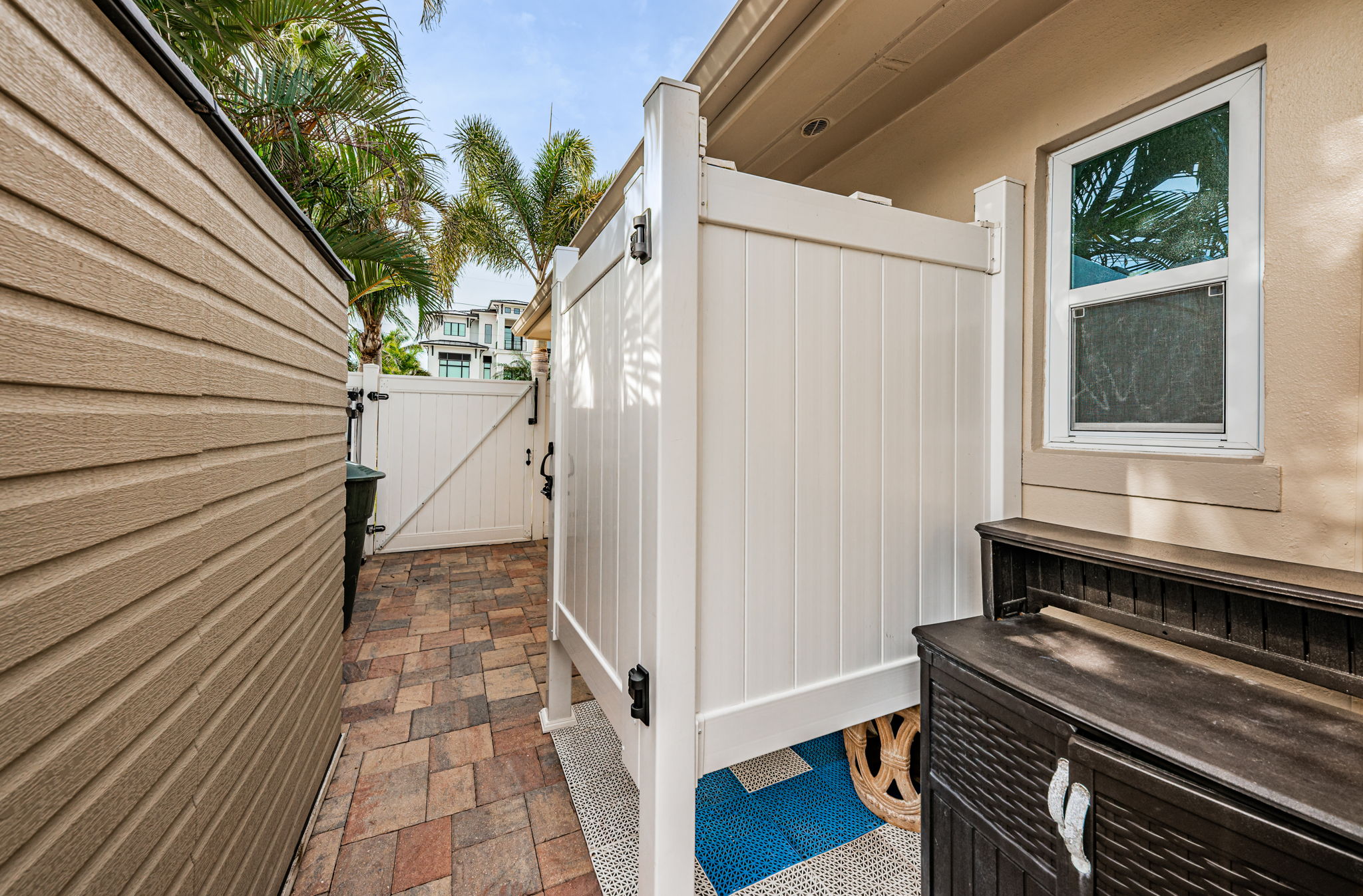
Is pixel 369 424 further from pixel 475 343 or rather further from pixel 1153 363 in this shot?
pixel 475 343

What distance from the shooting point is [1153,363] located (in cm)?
132

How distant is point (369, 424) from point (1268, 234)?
578cm

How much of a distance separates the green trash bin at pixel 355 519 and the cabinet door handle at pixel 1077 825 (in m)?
3.50

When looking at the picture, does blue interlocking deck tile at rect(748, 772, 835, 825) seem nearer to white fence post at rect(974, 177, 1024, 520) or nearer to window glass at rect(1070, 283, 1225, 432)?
white fence post at rect(974, 177, 1024, 520)

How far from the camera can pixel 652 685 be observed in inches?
43.6

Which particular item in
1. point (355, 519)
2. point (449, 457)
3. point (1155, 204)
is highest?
point (1155, 204)

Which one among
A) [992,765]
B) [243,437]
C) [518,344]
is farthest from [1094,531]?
[518,344]

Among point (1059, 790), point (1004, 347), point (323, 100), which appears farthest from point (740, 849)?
point (323, 100)

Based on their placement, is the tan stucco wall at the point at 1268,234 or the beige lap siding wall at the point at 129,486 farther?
the tan stucco wall at the point at 1268,234

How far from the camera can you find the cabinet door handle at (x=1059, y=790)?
Answer: 34.0 inches

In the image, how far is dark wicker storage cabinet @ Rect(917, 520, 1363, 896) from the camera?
26.6 inches

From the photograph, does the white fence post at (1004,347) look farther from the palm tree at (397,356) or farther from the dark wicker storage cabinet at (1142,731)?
the palm tree at (397,356)

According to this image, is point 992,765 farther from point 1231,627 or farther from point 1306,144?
point 1306,144

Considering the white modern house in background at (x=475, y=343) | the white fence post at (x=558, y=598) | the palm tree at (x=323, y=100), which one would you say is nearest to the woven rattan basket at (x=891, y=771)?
the white fence post at (x=558, y=598)
